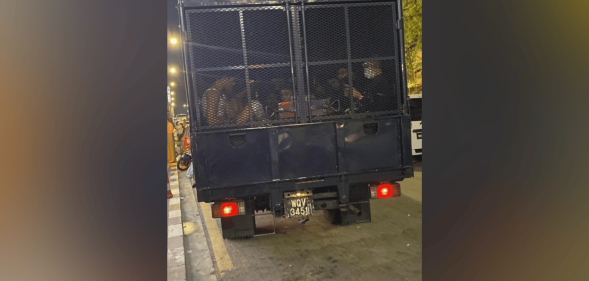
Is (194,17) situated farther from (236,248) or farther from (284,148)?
(236,248)

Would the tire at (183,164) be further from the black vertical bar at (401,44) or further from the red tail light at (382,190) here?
the black vertical bar at (401,44)

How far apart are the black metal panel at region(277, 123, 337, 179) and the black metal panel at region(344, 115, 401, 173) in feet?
0.77

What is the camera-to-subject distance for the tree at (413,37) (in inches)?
582

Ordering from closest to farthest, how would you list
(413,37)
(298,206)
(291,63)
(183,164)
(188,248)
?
1. (291,63)
2. (298,206)
3. (188,248)
4. (183,164)
5. (413,37)

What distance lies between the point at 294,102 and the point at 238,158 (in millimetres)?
1062

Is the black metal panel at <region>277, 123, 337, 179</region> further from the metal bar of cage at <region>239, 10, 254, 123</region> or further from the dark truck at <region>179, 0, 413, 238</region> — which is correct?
the metal bar of cage at <region>239, 10, 254, 123</region>

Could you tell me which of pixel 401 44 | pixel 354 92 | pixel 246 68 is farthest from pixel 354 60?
pixel 246 68

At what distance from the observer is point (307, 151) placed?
514 centimetres

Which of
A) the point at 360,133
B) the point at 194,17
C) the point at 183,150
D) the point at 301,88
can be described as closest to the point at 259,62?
the point at 301,88

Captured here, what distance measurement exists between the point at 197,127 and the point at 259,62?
46.6 inches

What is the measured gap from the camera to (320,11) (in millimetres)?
5109

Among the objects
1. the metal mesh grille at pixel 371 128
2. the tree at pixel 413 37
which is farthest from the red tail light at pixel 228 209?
the tree at pixel 413 37

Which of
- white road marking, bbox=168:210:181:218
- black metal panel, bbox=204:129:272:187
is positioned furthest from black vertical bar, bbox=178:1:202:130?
white road marking, bbox=168:210:181:218

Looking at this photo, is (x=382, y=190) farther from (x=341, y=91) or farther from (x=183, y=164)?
(x=183, y=164)
